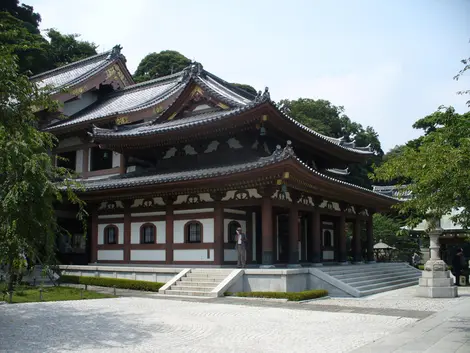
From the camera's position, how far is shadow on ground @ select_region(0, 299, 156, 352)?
1014 cm

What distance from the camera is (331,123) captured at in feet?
211

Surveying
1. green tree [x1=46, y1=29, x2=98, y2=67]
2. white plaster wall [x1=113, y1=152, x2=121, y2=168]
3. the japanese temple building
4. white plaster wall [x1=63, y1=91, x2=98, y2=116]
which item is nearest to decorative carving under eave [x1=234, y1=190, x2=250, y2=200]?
the japanese temple building

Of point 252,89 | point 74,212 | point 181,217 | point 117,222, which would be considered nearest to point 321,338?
point 181,217

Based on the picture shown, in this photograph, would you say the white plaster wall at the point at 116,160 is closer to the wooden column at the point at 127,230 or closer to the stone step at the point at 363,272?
the wooden column at the point at 127,230

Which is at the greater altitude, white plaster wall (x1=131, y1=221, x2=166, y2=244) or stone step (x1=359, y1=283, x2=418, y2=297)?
white plaster wall (x1=131, y1=221, x2=166, y2=244)

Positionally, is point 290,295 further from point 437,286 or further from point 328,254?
point 328,254

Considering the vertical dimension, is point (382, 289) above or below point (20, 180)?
below

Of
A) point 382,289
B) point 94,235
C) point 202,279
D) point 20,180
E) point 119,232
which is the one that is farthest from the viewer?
point 94,235

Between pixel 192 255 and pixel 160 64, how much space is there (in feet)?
179

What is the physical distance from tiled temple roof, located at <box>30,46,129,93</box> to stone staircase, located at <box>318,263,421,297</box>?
2140 cm

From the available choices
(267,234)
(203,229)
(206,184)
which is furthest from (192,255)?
(267,234)

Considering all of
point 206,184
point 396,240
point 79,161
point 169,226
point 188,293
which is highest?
point 79,161

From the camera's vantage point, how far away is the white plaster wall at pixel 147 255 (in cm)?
2388

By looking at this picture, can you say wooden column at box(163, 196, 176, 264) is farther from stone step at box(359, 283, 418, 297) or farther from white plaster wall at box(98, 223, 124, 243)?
stone step at box(359, 283, 418, 297)
